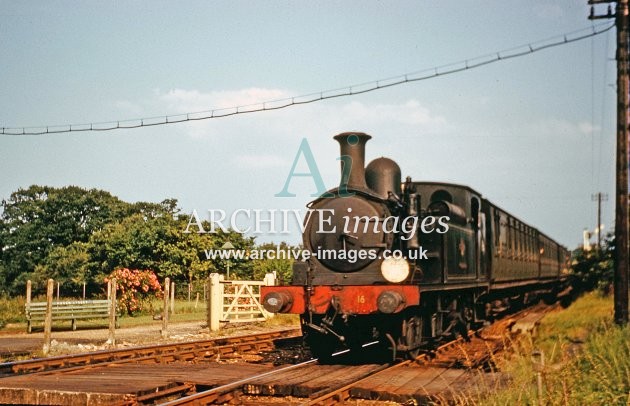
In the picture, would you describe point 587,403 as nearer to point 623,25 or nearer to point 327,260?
point 327,260

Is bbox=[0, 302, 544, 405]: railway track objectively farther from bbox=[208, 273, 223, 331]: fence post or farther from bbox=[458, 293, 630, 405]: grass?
bbox=[208, 273, 223, 331]: fence post

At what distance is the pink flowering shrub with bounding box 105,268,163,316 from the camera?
76.0 feet

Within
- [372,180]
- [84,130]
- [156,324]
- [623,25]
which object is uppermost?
[623,25]

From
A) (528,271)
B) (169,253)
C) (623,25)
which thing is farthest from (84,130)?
(169,253)

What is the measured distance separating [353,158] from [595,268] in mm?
24437

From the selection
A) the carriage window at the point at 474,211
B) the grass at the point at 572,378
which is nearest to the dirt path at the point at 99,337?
the carriage window at the point at 474,211

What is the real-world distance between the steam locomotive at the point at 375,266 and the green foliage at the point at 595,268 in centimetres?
1580

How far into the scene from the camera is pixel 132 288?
24.7m

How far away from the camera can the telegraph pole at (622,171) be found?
497 inches

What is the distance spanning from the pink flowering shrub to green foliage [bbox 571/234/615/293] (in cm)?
1771

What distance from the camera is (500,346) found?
11.6 metres

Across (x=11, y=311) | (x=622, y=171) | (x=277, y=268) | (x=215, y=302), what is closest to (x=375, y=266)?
(x=622, y=171)

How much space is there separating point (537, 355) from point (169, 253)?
32.4 m

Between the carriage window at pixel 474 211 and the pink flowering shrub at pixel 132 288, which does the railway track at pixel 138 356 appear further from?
the pink flowering shrub at pixel 132 288
